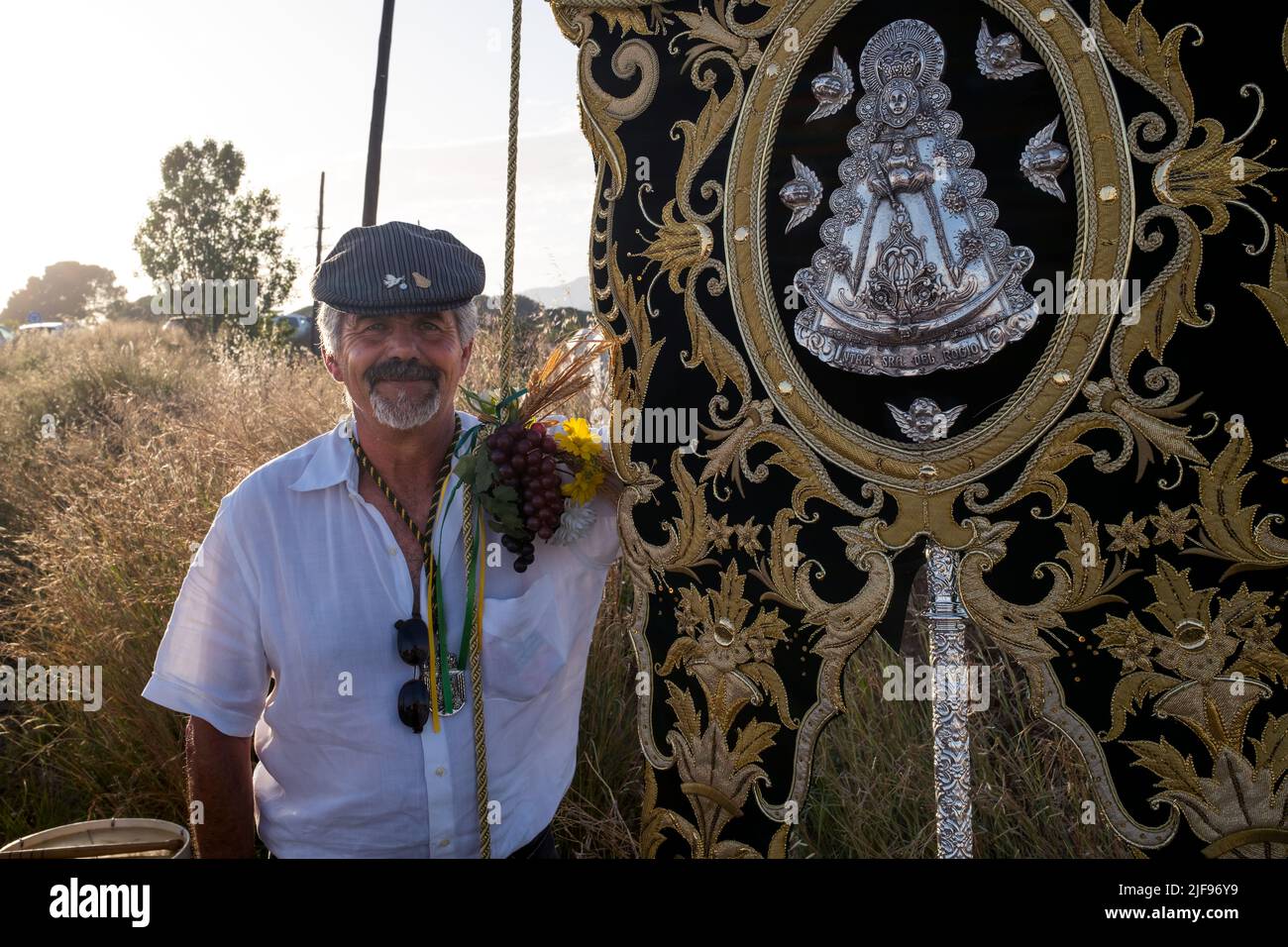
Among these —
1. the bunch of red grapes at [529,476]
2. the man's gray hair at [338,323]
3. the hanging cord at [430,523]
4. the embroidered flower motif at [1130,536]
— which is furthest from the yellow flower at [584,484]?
the embroidered flower motif at [1130,536]

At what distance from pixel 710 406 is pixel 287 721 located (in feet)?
4.42

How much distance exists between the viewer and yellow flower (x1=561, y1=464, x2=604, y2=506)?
210 centimetres

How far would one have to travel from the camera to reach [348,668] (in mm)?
2197

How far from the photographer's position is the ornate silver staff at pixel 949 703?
5.69 feet

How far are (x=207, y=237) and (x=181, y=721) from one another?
17.5 metres

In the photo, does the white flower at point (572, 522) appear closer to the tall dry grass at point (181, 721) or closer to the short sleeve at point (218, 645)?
the short sleeve at point (218, 645)

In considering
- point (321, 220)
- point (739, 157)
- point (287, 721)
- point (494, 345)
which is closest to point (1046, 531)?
point (739, 157)

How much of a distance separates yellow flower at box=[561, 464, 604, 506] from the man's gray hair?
22.8 inches

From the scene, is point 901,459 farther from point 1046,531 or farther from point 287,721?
point 287,721

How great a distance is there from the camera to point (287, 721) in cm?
224

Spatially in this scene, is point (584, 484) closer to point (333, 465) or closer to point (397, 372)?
point (397, 372)

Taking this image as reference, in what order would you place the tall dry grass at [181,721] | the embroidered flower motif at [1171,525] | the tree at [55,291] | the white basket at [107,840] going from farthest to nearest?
the tree at [55,291]
the tall dry grass at [181,721]
the white basket at [107,840]
the embroidered flower motif at [1171,525]

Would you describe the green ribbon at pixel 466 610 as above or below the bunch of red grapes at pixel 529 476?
below

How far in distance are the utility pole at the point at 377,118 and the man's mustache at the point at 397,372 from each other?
425 inches
